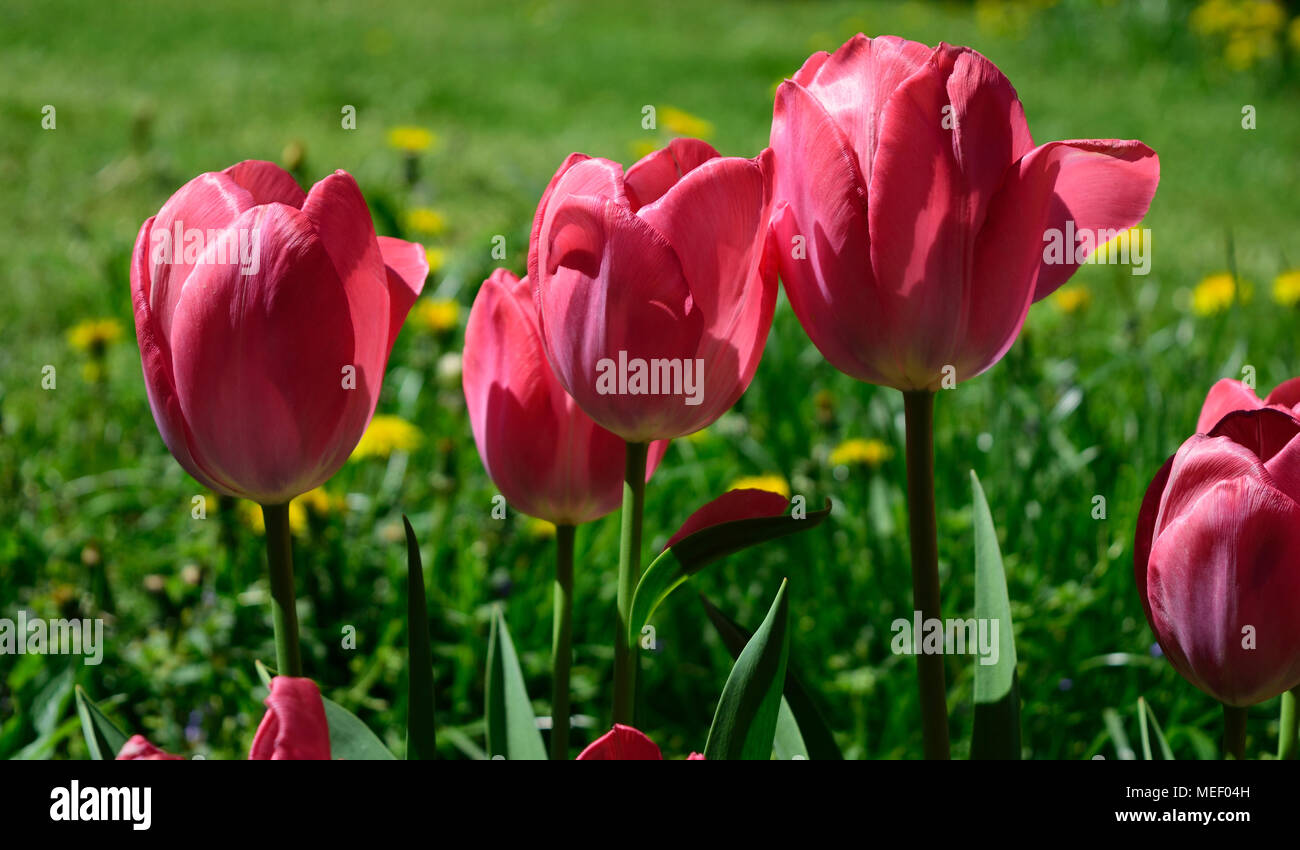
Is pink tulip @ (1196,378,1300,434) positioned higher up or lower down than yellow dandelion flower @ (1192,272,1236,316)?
lower down

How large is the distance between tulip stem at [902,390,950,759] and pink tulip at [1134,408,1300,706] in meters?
0.13

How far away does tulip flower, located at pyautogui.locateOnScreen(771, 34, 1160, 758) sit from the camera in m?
0.65

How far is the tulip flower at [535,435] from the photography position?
2.59ft

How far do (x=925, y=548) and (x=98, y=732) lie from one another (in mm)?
530

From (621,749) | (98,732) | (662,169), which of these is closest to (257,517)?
(98,732)

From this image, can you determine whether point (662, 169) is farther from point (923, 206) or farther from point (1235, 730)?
point (1235, 730)

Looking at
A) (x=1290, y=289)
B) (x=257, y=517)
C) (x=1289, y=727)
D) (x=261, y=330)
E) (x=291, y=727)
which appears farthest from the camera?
(x=1290, y=289)

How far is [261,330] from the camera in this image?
0.64 m

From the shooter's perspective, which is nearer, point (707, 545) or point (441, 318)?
point (707, 545)

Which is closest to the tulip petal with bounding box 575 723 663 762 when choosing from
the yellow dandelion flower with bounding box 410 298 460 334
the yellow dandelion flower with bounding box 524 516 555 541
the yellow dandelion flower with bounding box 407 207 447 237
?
the yellow dandelion flower with bounding box 524 516 555 541

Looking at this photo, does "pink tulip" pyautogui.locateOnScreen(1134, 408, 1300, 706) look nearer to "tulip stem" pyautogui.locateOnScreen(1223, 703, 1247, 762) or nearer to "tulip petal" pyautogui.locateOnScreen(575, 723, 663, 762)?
"tulip stem" pyautogui.locateOnScreen(1223, 703, 1247, 762)

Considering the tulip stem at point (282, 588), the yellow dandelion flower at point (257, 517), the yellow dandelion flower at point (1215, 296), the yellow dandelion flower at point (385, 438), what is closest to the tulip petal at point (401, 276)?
the tulip stem at point (282, 588)

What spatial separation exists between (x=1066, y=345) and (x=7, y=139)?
4082 millimetres
